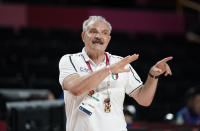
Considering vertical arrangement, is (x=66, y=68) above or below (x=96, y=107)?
above

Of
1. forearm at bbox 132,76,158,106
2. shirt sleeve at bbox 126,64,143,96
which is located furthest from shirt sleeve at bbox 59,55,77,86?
forearm at bbox 132,76,158,106

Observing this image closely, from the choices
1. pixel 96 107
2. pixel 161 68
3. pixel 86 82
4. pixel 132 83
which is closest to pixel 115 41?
pixel 132 83

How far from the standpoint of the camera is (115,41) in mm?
12102

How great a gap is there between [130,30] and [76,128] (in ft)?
34.6

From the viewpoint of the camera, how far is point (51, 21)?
1307 centimetres

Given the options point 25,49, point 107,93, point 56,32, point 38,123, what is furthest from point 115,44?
point 107,93

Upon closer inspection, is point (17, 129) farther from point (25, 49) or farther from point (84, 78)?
point (25, 49)

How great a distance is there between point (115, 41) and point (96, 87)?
8846mm

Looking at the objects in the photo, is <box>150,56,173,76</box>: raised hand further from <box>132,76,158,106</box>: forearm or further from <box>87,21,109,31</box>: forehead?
<box>87,21,109,31</box>: forehead

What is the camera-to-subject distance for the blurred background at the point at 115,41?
10.2 meters

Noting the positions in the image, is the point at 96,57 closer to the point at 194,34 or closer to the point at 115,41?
the point at 115,41

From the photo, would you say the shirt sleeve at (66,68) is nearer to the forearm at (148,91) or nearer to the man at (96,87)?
the man at (96,87)

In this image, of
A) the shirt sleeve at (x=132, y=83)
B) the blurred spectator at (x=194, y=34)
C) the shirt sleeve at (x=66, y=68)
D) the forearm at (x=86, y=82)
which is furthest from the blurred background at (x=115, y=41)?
the forearm at (x=86, y=82)

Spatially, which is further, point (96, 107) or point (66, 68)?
point (66, 68)
